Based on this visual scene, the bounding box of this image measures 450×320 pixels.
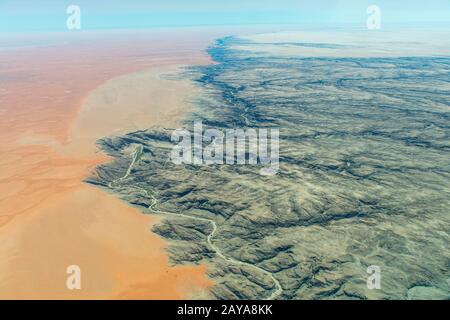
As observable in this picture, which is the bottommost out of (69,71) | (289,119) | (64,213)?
(64,213)

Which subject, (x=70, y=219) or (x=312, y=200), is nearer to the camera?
(x=70, y=219)

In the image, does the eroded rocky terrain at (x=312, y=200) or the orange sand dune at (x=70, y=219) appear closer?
the orange sand dune at (x=70, y=219)

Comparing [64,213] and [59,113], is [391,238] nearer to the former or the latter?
[64,213]

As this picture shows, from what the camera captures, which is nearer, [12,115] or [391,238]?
[391,238]

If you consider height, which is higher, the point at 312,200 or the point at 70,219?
the point at 312,200

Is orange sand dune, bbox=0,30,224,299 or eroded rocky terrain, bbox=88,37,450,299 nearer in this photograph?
orange sand dune, bbox=0,30,224,299
